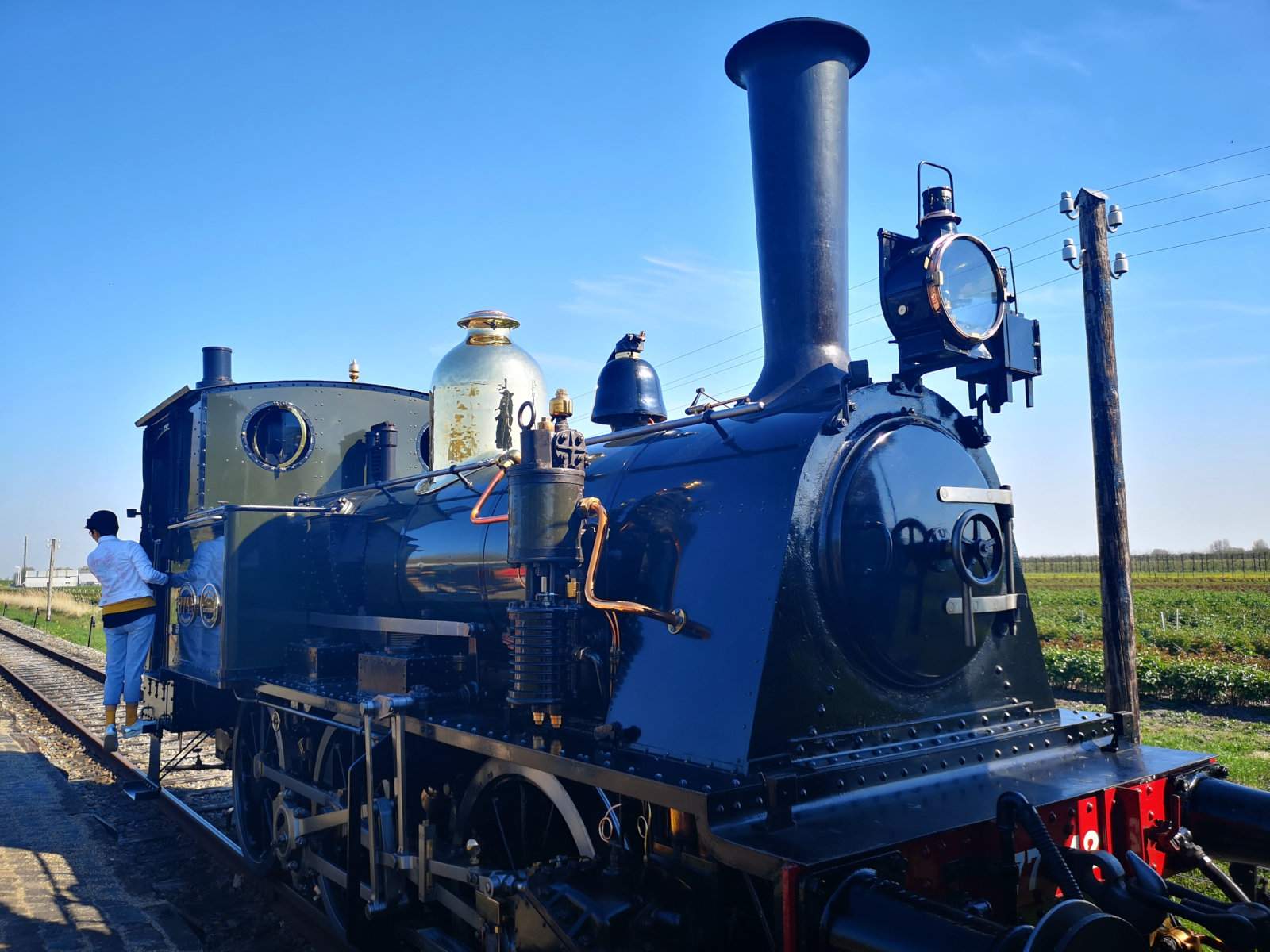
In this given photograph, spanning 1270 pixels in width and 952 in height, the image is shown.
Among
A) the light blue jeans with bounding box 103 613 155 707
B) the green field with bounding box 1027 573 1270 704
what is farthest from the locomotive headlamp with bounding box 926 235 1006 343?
the green field with bounding box 1027 573 1270 704

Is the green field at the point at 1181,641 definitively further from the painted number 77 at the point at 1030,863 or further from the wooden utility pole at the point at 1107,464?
the painted number 77 at the point at 1030,863

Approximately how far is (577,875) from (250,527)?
3449 millimetres

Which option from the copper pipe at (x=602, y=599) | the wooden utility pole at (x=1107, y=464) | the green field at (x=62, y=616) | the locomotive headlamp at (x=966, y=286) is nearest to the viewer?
the copper pipe at (x=602, y=599)

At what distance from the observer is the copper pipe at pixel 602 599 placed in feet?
10.3

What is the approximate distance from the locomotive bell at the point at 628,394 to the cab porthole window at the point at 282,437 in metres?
2.37

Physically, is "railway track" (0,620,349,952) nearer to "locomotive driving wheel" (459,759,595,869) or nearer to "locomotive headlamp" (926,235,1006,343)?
"locomotive driving wheel" (459,759,595,869)

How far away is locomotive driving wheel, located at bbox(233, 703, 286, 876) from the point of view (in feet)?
18.0

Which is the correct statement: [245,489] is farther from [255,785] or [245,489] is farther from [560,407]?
[560,407]

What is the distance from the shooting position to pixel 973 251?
11.4 ft

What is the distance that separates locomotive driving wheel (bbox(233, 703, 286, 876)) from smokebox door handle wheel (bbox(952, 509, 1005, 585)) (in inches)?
151

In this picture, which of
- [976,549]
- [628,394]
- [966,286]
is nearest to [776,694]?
[976,549]

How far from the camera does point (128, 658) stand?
7.12 metres

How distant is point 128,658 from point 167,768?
987 millimetres

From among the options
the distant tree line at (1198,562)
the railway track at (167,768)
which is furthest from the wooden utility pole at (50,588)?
the distant tree line at (1198,562)
